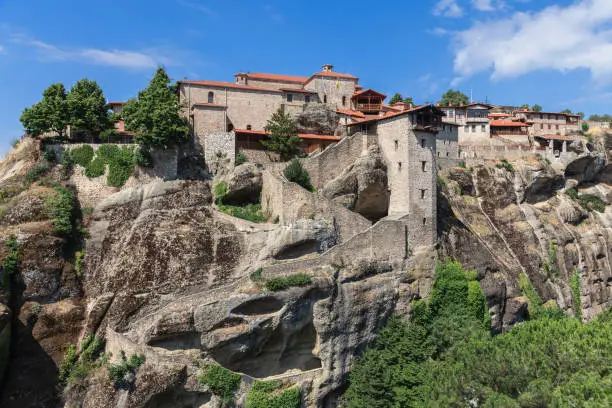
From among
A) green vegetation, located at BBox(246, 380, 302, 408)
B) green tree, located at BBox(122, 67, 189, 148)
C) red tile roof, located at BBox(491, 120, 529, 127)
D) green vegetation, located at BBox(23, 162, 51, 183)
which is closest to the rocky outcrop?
green tree, located at BBox(122, 67, 189, 148)

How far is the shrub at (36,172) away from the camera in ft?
109

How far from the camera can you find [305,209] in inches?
1272

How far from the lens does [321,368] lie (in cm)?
3028

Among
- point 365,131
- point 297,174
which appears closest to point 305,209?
point 297,174

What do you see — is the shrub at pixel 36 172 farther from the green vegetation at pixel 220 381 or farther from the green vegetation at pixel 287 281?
the green vegetation at pixel 220 381

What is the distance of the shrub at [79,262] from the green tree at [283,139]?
15.0 m

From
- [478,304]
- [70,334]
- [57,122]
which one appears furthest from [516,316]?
[57,122]

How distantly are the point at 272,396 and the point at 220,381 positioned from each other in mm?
3243

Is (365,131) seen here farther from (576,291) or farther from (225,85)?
(576,291)

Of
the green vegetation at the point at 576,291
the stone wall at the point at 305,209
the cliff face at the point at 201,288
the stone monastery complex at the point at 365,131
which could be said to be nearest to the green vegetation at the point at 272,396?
the cliff face at the point at 201,288

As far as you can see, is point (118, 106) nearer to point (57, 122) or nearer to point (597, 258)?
point (57, 122)

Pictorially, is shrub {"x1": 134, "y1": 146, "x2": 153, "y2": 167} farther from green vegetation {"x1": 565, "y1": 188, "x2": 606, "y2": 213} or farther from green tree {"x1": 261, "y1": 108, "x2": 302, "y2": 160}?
green vegetation {"x1": 565, "y1": 188, "x2": 606, "y2": 213}

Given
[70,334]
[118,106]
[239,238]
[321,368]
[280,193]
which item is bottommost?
[321,368]

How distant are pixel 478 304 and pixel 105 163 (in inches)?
1024
